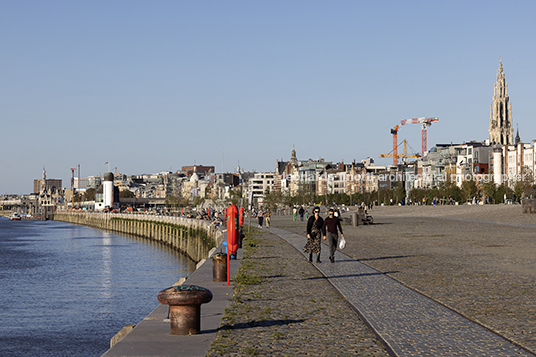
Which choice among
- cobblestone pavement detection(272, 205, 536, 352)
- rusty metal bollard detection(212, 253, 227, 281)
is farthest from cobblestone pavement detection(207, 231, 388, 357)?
cobblestone pavement detection(272, 205, 536, 352)

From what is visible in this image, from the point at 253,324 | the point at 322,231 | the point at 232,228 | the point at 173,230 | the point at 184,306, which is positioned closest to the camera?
the point at 184,306

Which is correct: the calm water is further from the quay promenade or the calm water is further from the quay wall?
the quay promenade

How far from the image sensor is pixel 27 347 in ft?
71.3

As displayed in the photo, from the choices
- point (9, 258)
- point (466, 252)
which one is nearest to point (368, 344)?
point (466, 252)

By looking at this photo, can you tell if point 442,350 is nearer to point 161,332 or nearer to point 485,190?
point 161,332

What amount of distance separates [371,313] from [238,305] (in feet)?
9.79

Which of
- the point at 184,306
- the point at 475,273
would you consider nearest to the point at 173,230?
the point at 475,273

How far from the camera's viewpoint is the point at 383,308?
47.0ft

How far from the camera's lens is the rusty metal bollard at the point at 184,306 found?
1110 cm

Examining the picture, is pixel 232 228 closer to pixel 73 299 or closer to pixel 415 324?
pixel 415 324

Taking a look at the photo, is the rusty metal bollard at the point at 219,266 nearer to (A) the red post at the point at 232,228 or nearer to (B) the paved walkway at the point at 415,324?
(A) the red post at the point at 232,228

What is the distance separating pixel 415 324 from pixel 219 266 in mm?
7675

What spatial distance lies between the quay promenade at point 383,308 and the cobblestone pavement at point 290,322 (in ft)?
0.06

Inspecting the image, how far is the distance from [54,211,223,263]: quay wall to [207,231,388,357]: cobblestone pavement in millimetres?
30596
